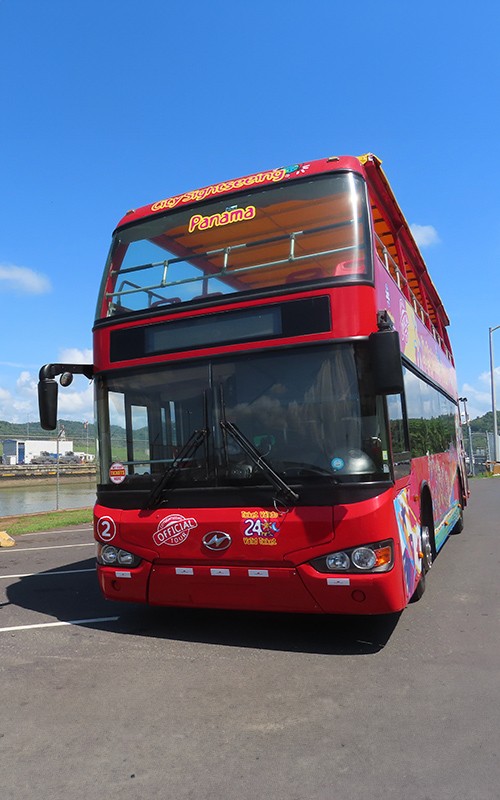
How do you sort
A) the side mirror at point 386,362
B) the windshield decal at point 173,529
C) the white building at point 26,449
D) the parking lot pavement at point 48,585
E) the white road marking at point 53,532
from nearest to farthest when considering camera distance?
1. the side mirror at point 386,362
2. the windshield decal at point 173,529
3. the parking lot pavement at point 48,585
4. the white road marking at point 53,532
5. the white building at point 26,449

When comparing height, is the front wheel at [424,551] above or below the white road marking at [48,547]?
above

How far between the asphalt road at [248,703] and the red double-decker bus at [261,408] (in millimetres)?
481

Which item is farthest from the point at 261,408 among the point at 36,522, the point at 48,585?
the point at 36,522

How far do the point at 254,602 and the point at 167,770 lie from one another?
1.92 meters

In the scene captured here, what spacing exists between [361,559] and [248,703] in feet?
4.37

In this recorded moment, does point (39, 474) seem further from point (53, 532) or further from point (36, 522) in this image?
point (53, 532)

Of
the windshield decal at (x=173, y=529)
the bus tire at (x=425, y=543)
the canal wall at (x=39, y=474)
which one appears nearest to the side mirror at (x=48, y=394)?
the windshield decal at (x=173, y=529)

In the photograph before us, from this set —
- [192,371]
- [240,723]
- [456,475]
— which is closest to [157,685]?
[240,723]

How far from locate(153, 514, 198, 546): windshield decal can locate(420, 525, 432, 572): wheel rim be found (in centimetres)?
274

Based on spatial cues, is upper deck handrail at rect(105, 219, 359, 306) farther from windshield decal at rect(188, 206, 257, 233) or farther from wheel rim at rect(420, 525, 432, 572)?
wheel rim at rect(420, 525, 432, 572)

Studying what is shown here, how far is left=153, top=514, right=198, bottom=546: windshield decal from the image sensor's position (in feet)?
16.6

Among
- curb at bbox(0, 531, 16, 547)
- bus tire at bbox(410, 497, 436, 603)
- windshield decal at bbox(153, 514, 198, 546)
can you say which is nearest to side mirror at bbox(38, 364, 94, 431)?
windshield decal at bbox(153, 514, 198, 546)

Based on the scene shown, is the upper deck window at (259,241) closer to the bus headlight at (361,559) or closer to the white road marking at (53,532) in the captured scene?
the bus headlight at (361,559)

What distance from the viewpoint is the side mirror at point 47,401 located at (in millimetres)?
5766
